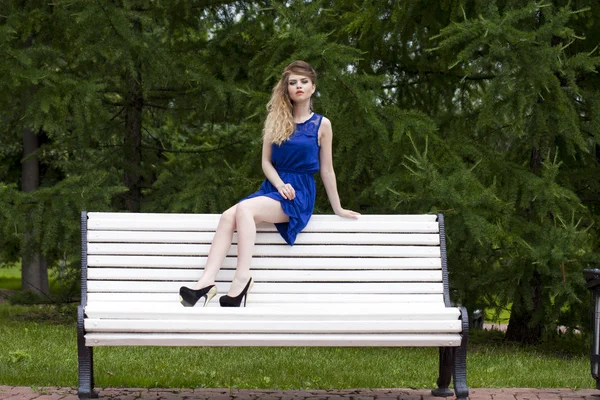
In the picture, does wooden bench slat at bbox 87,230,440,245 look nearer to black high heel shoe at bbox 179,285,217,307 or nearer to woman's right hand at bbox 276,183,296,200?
woman's right hand at bbox 276,183,296,200

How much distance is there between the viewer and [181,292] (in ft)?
17.6

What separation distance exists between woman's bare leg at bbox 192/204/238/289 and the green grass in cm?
90

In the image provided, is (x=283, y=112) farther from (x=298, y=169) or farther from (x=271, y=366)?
(x=271, y=366)

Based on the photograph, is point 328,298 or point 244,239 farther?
point 328,298

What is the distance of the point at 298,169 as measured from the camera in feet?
19.0

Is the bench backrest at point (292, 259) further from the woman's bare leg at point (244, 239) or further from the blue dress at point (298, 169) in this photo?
the woman's bare leg at point (244, 239)

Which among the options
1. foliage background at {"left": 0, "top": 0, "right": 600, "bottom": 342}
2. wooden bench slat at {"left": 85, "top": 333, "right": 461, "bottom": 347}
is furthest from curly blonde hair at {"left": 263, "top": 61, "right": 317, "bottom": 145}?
foliage background at {"left": 0, "top": 0, "right": 600, "bottom": 342}

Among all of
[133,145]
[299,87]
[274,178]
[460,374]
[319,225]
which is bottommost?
[460,374]

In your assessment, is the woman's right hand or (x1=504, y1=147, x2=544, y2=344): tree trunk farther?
(x1=504, y1=147, x2=544, y2=344): tree trunk

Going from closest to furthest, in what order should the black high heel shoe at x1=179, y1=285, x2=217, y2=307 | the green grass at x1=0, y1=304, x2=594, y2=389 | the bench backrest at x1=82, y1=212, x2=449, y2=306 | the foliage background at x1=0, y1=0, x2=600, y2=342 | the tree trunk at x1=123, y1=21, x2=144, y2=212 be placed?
1. the black high heel shoe at x1=179, y1=285, x2=217, y2=307
2. the bench backrest at x1=82, y1=212, x2=449, y2=306
3. the green grass at x1=0, y1=304, x2=594, y2=389
4. the foliage background at x1=0, y1=0, x2=600, y2=342
5. the tree trunk at x1=123, y1=21, x2=144, y2=212

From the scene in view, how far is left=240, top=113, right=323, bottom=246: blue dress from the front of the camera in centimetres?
565

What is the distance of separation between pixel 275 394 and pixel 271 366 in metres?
1.32

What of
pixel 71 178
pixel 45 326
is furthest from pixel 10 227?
pixel 45 326

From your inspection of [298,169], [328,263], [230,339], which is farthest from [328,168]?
[230,339]
